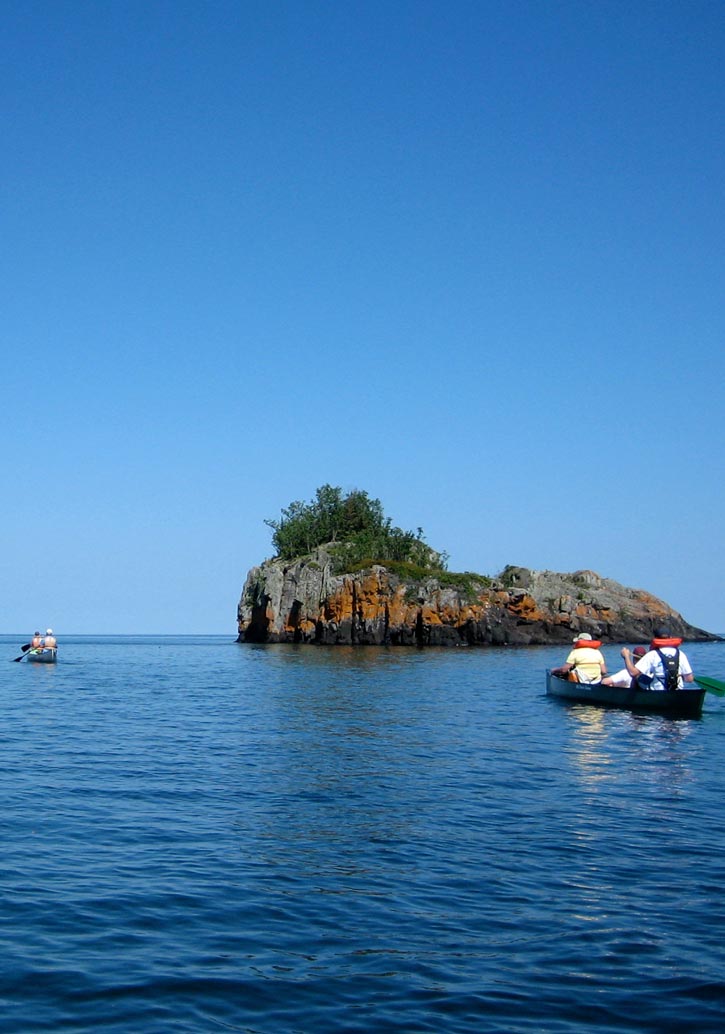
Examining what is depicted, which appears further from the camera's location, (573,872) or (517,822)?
(517,822)

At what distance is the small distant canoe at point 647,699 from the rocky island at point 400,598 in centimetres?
7292

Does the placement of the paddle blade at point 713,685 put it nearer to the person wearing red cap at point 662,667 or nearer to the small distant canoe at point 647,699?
the small distant canoe at point 647,699

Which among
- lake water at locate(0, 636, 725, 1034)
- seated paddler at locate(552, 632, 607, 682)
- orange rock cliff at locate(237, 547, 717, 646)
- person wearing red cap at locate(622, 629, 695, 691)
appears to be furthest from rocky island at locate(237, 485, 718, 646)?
lake water at locate(0, 636, 725, 1034)

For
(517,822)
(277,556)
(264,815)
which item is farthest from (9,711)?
(277,556)

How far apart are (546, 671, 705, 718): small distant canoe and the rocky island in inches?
2871

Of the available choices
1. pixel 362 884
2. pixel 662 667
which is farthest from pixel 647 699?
pixel 362 884

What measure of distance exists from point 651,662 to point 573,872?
74.1 feet

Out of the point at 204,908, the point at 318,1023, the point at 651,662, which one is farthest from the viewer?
the point at 651,662

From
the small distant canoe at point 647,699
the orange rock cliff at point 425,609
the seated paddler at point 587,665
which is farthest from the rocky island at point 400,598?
the small distant canoe at point 647,699

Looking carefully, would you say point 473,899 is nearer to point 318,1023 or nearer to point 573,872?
point 573,872

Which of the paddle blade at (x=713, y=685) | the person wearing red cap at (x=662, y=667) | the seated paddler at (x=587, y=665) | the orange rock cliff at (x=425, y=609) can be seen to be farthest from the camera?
the orange rock cliff at (x=425, y=609)

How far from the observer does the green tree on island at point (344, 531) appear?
130125 mm

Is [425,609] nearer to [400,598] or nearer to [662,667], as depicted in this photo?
[400,598]

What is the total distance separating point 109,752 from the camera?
25.2m
